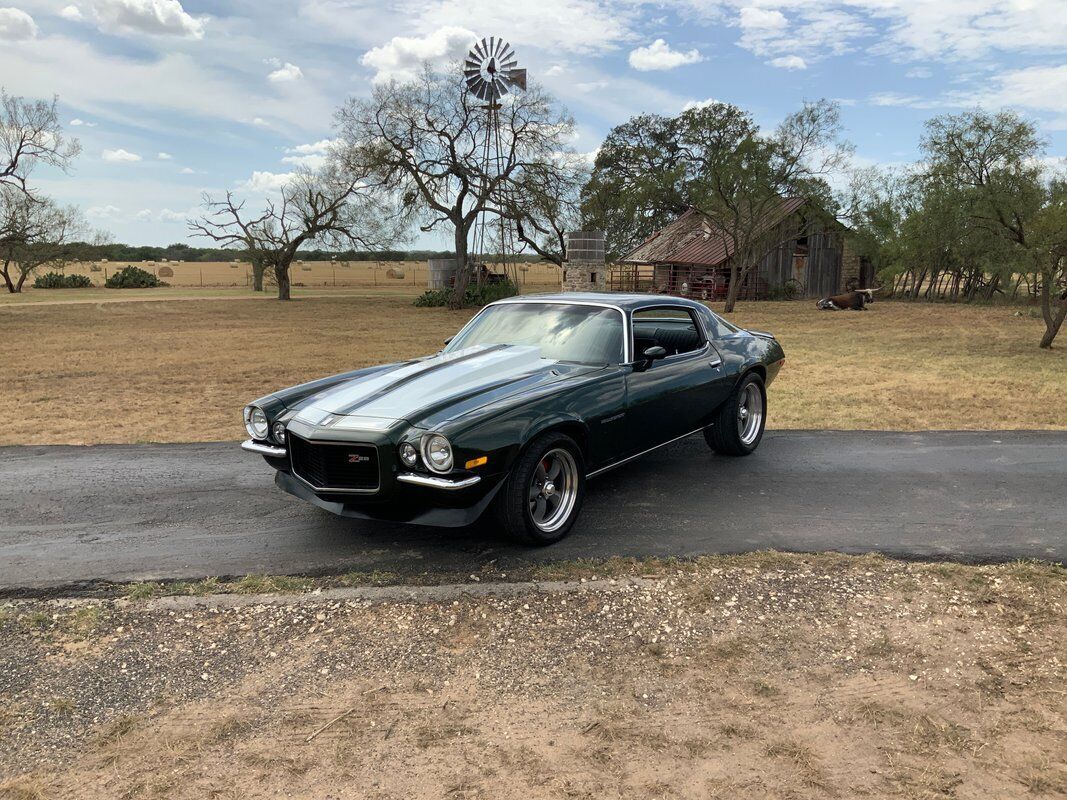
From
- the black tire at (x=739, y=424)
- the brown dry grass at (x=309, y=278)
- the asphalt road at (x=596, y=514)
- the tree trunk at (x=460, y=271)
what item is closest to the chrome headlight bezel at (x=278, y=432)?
the asphalt road at (x=596, y=514)

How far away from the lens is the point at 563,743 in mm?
2648

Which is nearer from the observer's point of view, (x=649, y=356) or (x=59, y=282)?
(x=649, y=356)

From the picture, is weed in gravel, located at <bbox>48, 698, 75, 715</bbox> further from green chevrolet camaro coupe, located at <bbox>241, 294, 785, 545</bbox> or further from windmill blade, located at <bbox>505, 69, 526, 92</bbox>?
windmill blade, located at <bbox>505, 69, 526, 92</bbox>

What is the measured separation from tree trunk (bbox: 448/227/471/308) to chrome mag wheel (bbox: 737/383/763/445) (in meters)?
32.7

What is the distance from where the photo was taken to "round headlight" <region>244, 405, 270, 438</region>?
4707 millimetres

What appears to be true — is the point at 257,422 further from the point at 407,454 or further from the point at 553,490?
the point at 553,490

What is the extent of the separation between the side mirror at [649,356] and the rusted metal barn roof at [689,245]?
3396cm

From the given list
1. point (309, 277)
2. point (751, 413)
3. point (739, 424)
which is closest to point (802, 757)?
point (739, 424)

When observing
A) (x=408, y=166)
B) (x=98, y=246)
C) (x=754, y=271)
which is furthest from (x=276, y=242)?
(x=754, y=271)

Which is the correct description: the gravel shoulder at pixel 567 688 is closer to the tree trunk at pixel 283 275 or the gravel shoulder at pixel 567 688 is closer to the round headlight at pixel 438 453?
the round headlight at pixel 438 453

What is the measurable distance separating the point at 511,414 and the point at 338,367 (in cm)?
1103

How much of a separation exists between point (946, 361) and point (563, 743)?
47.8ft

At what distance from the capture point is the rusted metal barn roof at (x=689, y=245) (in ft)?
129

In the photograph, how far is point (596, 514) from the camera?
501 centimetres
